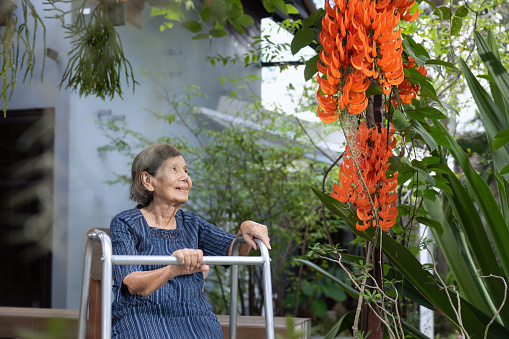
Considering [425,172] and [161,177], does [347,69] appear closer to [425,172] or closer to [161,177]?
[425,172]

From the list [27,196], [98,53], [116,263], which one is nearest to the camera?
[116,263]

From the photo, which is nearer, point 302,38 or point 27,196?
point 302,38

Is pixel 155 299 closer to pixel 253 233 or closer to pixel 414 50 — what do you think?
pixel 253 233

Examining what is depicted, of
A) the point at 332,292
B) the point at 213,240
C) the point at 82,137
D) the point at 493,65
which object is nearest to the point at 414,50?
the point at 493,65

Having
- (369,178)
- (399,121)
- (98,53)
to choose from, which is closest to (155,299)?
(369,178)

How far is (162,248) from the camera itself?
61.4 inches

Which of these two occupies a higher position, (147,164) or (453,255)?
(147,164)

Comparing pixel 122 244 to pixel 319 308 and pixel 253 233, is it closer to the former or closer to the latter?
pixel 253 233

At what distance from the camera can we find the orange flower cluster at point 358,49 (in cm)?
106

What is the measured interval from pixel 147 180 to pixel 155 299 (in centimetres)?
36

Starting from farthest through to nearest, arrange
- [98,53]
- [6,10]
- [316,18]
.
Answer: [98,53]
[6,10]
[316,18]

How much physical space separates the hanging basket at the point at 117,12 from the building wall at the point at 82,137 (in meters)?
0.55

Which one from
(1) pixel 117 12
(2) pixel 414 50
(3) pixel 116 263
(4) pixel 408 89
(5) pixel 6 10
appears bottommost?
(3) pixel 116 263

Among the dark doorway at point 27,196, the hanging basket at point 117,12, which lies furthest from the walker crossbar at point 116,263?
the dark doorway at point 27,196
